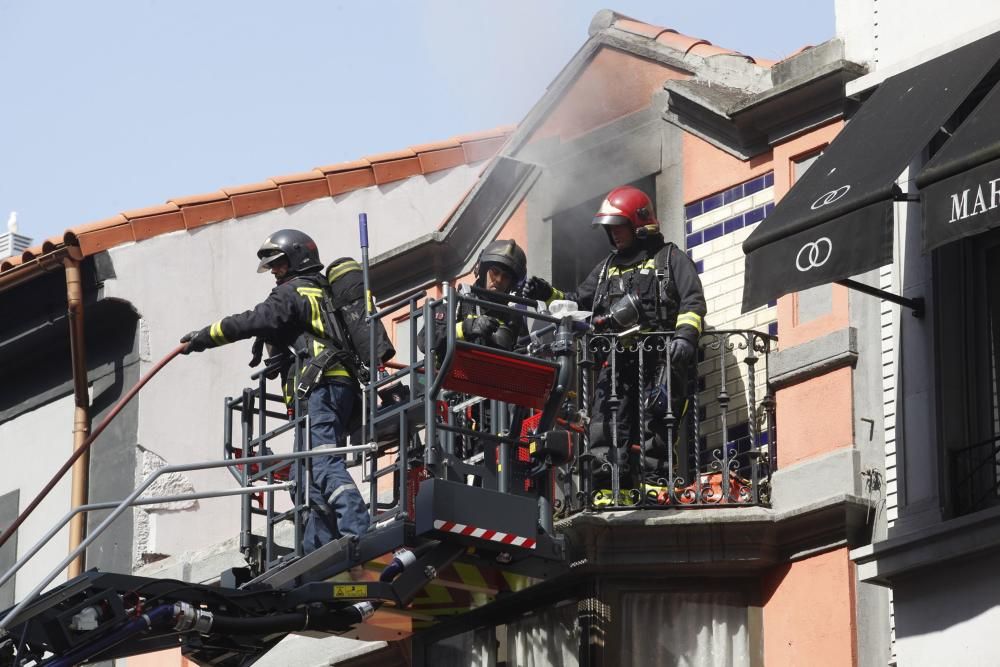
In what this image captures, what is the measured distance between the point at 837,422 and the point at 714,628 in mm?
1435

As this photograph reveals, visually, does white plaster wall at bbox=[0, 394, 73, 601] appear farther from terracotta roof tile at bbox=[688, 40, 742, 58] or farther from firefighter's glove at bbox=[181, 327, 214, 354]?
terracotta roof tile at bbox=[688, 40, 742, 58]

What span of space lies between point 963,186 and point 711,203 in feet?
12.5

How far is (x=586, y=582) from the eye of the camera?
14148 mm

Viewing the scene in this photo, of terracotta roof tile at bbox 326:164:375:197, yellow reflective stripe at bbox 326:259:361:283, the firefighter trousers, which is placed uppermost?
terracotta roof tile at bbox 326:164:375:197

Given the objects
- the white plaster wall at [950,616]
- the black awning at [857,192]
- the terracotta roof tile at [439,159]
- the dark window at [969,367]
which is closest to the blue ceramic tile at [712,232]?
the black awning at [857,192]

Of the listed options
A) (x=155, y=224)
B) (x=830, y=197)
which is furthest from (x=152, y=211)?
(x=830, y=197)

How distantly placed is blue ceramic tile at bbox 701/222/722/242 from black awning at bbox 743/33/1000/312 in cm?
185

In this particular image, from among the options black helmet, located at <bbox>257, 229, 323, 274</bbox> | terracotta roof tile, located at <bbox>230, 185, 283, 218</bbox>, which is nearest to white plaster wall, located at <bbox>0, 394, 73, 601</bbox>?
terracotta roof tile, located at <bbox>230, 185, 283, 218</bbox>

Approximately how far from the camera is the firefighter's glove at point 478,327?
14.6m

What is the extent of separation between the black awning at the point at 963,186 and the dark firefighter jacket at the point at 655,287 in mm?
2567

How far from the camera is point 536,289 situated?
1518cm

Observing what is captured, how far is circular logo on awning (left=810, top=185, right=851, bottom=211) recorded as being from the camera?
12.9 metres

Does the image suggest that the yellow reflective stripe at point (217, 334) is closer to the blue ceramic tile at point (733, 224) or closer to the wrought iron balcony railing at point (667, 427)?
the wrought iron balcony railing at point (667, 427)

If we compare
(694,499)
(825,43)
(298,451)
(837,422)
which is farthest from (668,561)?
(825,43)
